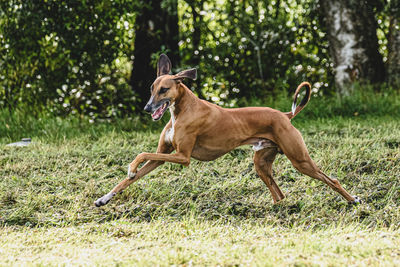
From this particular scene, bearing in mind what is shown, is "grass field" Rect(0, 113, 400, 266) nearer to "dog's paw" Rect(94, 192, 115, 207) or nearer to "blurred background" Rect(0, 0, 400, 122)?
"dog's paw" Rect(94, 192, 115, 207)

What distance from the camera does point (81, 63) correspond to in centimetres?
959

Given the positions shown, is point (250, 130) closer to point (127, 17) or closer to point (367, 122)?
point (367, 122)

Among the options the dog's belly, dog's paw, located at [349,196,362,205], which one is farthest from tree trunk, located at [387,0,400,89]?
the dog's belly

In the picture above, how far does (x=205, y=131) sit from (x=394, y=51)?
6677 millimetres

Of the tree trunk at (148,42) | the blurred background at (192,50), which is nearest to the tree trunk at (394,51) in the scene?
the blurred background at (192,50)

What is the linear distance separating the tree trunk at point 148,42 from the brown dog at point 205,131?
511 centimetres

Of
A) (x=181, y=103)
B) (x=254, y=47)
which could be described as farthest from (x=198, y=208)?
(x=254, y=47)

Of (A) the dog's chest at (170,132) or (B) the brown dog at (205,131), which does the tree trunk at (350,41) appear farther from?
(A) the dog's chest at (170,132)

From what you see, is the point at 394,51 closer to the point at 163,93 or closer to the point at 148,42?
the point at 148,42

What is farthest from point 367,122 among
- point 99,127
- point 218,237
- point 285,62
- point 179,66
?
point 218,237

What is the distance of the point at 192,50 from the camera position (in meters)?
10.3

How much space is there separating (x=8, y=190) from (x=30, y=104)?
427 centimetres

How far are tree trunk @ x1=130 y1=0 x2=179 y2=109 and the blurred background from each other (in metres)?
0.02

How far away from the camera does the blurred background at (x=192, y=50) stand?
934 cm
